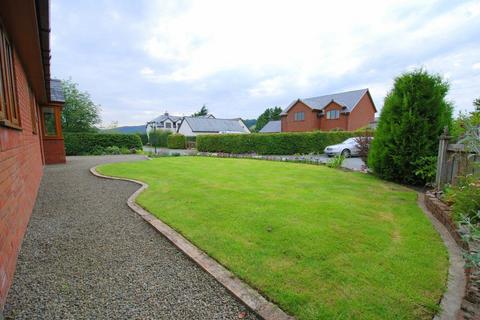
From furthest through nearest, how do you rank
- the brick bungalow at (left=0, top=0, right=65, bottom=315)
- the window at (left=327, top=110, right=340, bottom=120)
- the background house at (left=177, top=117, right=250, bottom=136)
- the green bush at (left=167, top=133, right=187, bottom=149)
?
the background house at (left=177, top=117, right=250, bottom=136) < the green bush at (left=167, top=133, right=187, bottom=149) < the window at (left=327, top=110, right=340, bottom=120) < the brick bungalow at (left=0, top=0, right=65, bottom=315)

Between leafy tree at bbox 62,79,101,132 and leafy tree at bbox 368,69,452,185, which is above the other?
leafy tree at bbox 62,79,101,132

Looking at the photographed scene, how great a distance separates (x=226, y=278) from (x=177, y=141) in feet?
103

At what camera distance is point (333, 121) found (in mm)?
30875

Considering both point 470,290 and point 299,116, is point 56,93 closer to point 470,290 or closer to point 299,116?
point 470,290

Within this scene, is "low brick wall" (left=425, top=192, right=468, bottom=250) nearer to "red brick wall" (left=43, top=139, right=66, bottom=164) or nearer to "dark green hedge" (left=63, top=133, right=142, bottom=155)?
"red brick wall" (left=43, top=139, right=66, bottom=164)

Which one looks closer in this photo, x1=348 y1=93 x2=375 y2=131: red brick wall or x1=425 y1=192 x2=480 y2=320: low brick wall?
x1=425 y1=192 x2=480 y2=320: low brick wall

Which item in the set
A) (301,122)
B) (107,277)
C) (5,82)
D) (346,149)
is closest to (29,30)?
(5,82)

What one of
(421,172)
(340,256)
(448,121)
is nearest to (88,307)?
(340,256)

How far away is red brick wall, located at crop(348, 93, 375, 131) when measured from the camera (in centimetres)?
2948

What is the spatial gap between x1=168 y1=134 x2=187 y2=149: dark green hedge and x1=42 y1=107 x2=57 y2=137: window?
62.9 feet

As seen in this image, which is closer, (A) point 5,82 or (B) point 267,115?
(A) point 5,82

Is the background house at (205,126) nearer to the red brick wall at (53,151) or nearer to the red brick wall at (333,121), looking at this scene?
the red brick wall at (333,121)

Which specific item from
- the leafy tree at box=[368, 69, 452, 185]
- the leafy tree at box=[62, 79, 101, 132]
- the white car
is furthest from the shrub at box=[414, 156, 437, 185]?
A: the leafy tree at box=[62, 79, 101, 132]

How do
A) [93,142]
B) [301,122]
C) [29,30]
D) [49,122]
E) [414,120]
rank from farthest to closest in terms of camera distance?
1. [301,122]
2. [93,142]
3. [49,122]
4. [414,120]
5. [29,30]
